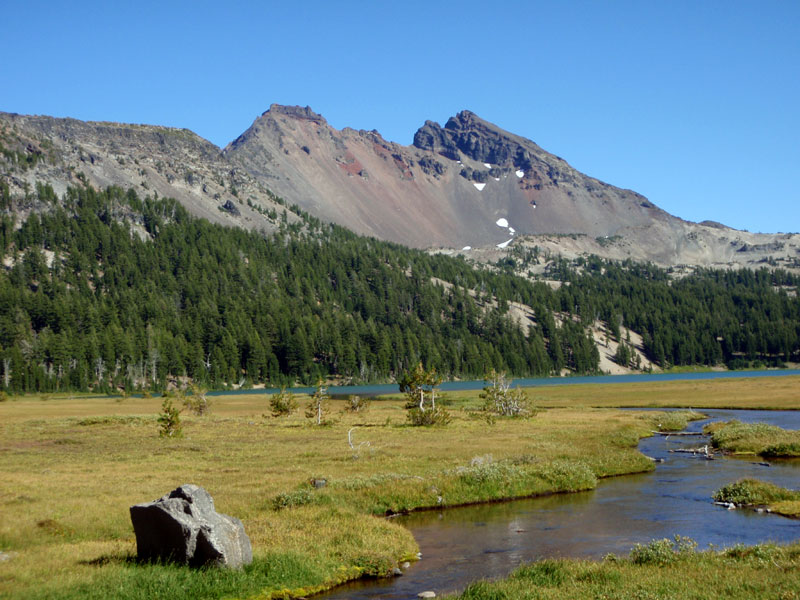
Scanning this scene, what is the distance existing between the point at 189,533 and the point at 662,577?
574 inches

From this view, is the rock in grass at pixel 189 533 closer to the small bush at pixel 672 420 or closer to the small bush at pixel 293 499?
the small bush at pixel 293 499

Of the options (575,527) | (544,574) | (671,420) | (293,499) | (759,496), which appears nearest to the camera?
(544,574)

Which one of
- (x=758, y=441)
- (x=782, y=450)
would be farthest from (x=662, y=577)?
(x=758, y=441)

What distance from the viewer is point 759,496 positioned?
Result: 113 feet

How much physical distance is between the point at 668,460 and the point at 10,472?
4662 centimetres

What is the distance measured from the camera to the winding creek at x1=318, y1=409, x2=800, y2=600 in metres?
23.7

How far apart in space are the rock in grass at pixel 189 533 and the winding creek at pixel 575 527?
11.9 ft

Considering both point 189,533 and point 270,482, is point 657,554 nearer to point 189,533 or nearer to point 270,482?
point 189,533

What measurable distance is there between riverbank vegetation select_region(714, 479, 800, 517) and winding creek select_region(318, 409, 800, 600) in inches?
42.5

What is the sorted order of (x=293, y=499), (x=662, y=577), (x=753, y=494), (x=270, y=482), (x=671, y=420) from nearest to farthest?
(x=662, y=577), (x=293, y=499), (x=753, y=494), (x=270, y=482), (x=671, y=420)

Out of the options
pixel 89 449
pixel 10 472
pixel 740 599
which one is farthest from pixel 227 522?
pixel 89 449

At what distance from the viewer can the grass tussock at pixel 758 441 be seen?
51219 millimetres

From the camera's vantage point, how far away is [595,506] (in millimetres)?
35344

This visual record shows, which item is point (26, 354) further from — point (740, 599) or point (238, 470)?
point (740, 599)
